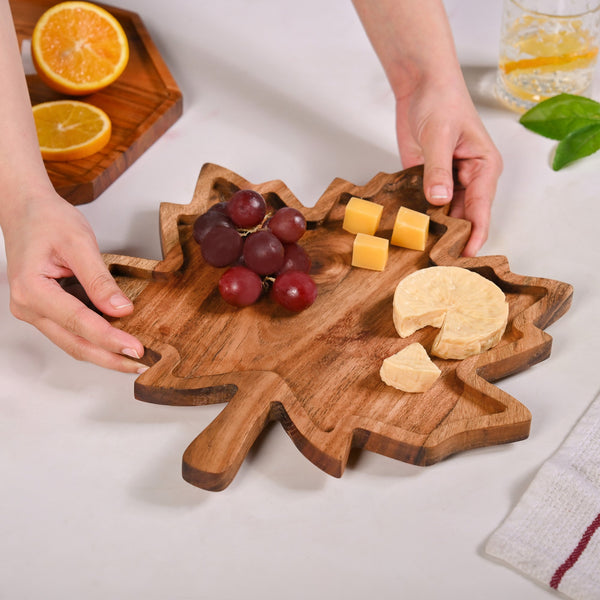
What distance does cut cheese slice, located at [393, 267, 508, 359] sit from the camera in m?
1.63

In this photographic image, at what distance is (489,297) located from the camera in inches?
66.4

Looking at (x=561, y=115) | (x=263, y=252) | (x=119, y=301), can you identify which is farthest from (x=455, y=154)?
(x=119, y=301)

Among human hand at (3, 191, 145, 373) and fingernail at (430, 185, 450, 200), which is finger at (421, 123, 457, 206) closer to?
fingernail at (430, 185, 450, 200)

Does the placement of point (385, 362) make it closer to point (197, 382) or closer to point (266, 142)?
point (197, 382)

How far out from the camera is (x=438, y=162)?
2053 mm

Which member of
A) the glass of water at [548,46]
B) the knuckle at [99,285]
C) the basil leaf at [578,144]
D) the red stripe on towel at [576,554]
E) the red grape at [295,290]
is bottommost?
the knuckle at [99,285]

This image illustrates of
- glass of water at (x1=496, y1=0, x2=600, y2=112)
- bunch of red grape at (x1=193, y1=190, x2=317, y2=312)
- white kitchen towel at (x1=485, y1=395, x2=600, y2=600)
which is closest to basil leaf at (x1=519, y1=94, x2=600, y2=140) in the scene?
glass of water at (x1=496, y1=0, x2=600, y2=112)

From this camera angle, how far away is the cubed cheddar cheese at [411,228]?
1.91m

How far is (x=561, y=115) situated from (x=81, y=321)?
4.56 ft

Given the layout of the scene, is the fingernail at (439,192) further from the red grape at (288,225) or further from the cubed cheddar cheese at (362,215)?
the red grape at (288,225)

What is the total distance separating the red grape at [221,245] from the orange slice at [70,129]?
666 mm

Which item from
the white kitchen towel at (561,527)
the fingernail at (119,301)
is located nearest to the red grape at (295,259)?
the fingernail at (119,301)

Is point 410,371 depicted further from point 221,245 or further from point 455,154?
point 455,154

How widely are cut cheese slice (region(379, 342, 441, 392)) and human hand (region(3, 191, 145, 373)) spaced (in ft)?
1.69
